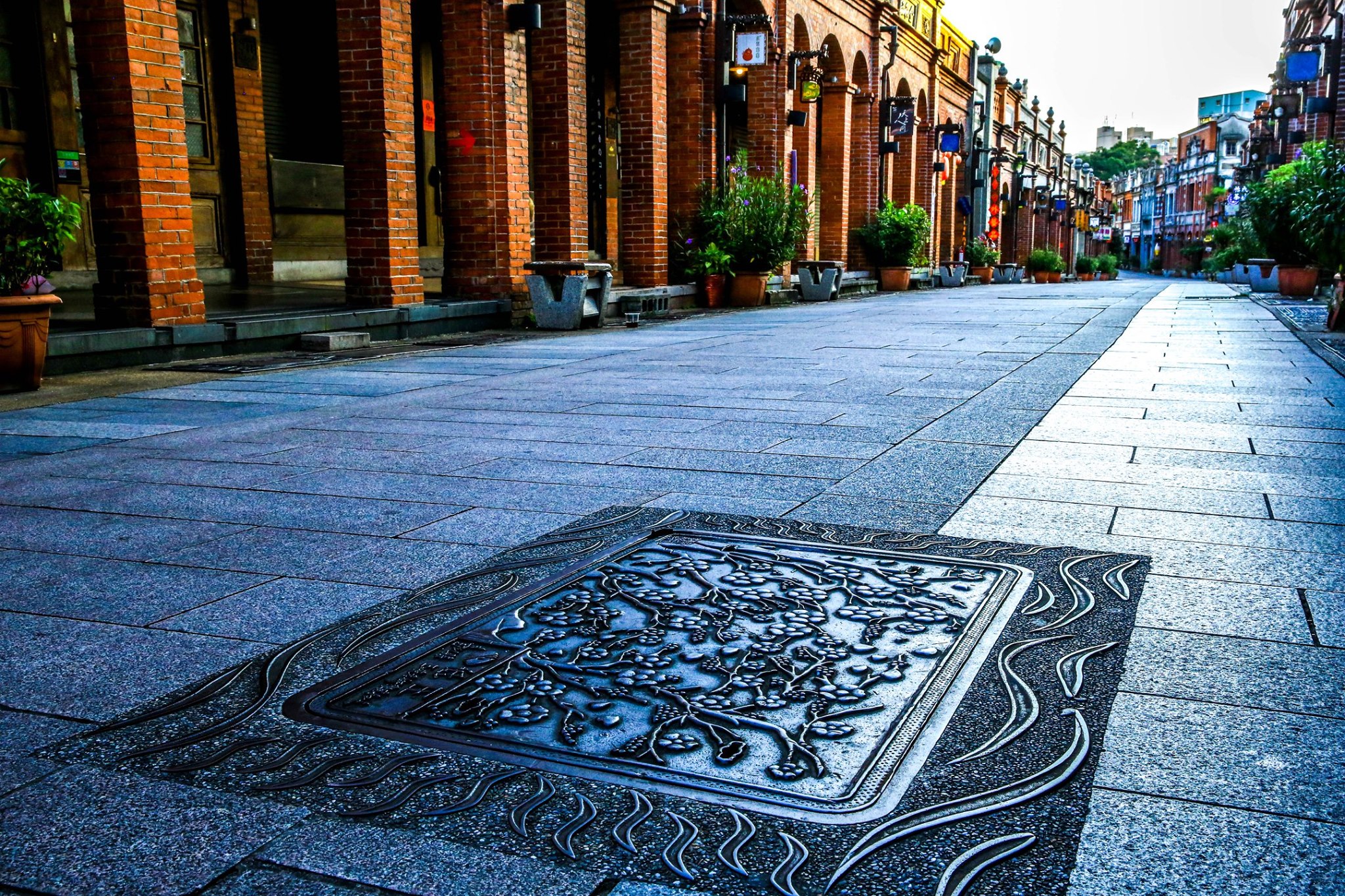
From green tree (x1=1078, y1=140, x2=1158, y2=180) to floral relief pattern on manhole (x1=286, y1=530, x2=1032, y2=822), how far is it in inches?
5333

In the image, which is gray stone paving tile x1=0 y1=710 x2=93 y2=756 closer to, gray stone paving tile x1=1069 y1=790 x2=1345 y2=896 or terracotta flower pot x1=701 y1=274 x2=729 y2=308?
gray stone paving tile x1=1069 y1=790 x2=1345 y2=896

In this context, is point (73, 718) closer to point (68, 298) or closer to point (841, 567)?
point (841, 567)

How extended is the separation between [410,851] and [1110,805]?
1116mm

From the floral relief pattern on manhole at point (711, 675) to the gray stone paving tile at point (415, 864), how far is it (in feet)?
1.00

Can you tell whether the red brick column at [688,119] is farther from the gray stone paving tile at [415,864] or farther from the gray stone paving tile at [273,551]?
the gray stone paving tile at [415,864]

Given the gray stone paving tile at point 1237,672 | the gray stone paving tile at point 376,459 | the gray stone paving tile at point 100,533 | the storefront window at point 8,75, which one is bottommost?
the gray stone paving tile at point 1237,672

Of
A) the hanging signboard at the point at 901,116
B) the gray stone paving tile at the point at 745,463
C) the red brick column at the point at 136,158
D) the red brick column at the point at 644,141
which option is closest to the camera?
the gray stone paving tile at the point at 745,463

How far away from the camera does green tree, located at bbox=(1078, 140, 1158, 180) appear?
128 meters

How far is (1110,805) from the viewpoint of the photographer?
1856 mm

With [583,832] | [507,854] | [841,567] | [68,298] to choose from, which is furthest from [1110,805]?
[68,298]

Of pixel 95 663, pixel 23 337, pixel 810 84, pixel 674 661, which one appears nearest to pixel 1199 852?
pixel 674 661

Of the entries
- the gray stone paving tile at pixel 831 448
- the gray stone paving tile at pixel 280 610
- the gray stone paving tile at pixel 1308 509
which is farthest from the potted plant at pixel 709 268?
the gray stone paving tile at pixel 280 610

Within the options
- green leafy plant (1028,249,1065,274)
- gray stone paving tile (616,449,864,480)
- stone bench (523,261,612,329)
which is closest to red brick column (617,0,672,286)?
stone bench (523,261,612,329)

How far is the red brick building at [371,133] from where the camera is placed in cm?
816
